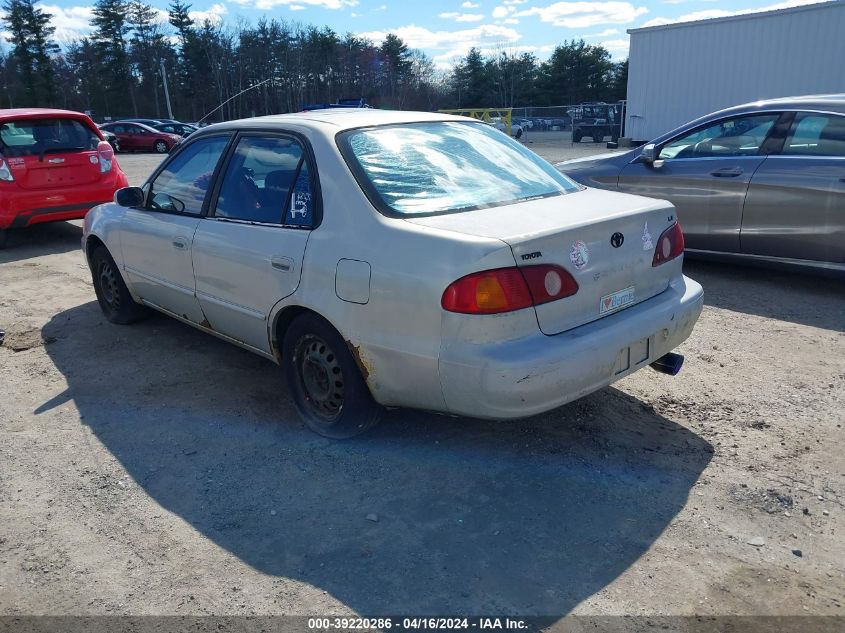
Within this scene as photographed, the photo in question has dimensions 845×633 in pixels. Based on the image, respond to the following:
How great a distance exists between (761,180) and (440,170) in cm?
379

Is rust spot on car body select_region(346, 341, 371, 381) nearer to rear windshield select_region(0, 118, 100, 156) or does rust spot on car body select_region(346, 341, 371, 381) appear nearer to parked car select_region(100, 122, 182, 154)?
rear windshield select_region(0, 118, 100, 156)

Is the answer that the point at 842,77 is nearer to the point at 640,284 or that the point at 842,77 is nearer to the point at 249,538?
the point at 640,284

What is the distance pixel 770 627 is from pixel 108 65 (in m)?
75.7

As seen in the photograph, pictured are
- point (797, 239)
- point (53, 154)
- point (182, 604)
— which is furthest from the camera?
point (53, 154)

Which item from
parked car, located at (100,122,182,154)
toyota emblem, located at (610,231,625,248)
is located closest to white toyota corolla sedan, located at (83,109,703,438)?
toyota emblem, located at (610,231,625,248)

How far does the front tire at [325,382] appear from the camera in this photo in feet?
11.1

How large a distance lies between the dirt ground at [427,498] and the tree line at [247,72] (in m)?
57.9

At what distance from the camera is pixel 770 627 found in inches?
91.3

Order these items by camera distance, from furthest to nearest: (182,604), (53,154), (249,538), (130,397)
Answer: (53,154) → (130,397) → (249,538) → (182,604)

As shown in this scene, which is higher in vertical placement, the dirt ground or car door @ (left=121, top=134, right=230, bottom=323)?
car door @ (left=121, top=134, right=230, bottom=323)

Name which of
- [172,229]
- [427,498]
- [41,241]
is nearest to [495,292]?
[427,498]

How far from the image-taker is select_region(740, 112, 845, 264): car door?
18.7 ft

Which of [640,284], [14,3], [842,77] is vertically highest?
[14,3]

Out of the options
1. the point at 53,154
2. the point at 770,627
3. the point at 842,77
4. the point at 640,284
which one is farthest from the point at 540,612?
the point at 842,77
